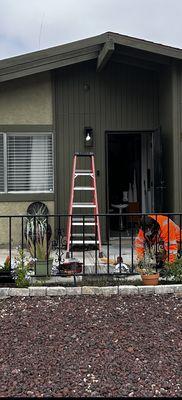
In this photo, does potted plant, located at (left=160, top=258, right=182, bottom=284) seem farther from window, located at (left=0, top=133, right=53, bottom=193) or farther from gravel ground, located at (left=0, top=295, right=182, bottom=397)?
window, located at (left=0, top=133, right=53, bottom=193)

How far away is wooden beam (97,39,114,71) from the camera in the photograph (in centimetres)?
790

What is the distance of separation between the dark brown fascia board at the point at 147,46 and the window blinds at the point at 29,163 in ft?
7.18

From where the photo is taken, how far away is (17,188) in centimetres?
911

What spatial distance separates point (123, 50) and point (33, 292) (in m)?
5.06

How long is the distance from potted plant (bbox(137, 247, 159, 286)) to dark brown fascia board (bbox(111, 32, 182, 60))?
380 cm

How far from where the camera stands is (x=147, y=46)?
8219 millimetres

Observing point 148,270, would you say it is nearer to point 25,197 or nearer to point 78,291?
point 78,291

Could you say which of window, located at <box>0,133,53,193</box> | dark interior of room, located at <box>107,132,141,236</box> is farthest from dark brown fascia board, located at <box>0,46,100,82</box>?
dark interior of room, located at <box>107,132,141,236</box>

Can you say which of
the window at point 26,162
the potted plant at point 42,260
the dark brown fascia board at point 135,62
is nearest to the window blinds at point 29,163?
the window at point 26,162

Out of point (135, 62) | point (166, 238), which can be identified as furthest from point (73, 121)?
point (166, 238)

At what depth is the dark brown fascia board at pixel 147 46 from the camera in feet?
26.6

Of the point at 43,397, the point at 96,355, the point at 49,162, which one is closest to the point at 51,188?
the point at 49,162

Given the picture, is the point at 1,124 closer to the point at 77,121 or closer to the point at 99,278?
the point at 77,121

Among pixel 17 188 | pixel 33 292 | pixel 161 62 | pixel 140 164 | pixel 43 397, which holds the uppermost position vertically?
pixel 161 62
